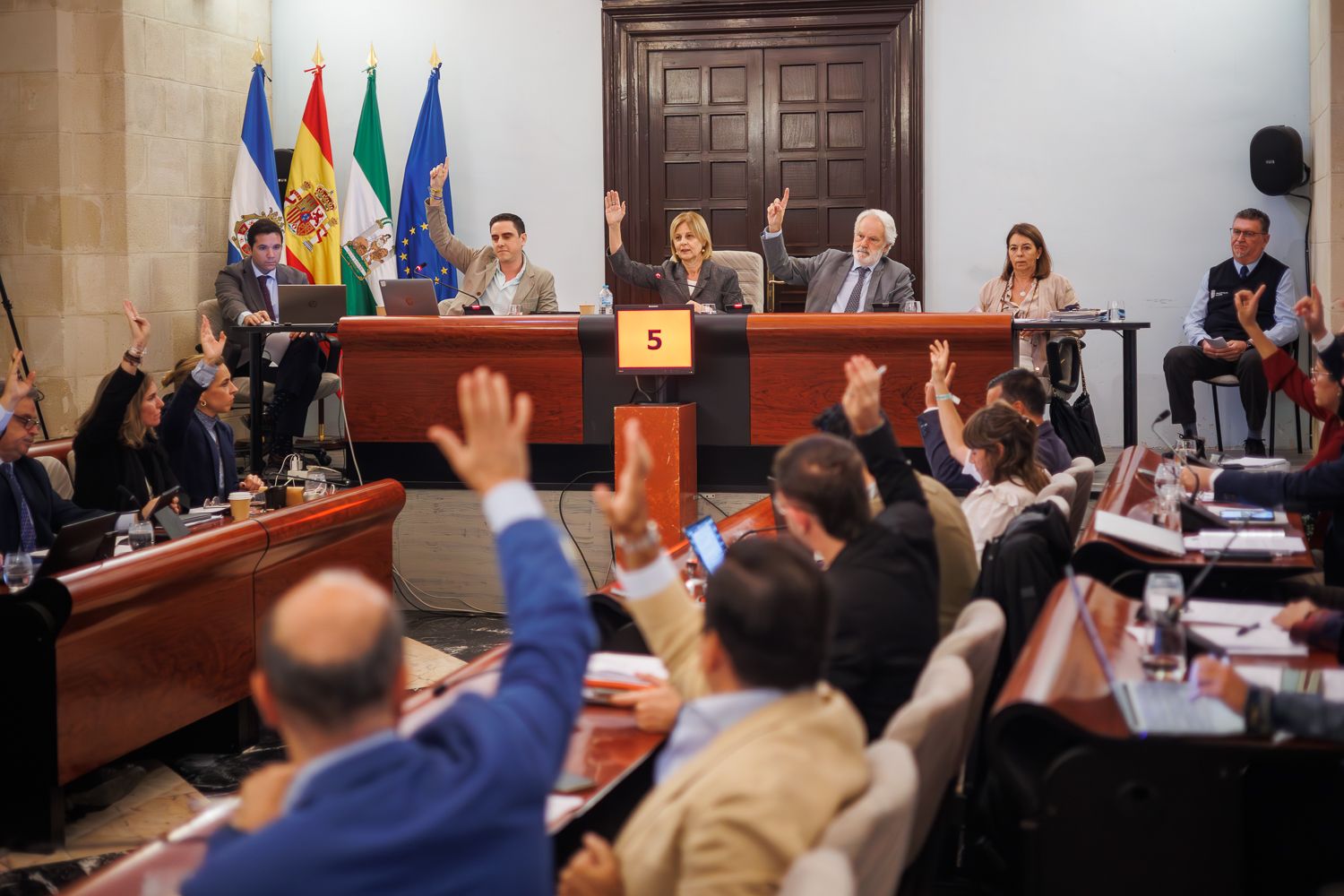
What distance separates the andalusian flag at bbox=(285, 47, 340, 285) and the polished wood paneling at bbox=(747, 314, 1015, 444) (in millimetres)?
4052

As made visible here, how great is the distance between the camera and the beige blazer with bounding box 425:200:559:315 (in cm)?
764

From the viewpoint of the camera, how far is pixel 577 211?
9.37 metres

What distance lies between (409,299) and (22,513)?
264cm

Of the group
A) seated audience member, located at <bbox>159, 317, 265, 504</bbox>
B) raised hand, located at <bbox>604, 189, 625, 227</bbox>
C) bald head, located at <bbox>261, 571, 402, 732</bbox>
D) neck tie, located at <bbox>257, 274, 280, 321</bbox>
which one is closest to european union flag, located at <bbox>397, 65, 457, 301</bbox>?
neck tie, located at <bbox>257, 274, 280, 321</bbox>

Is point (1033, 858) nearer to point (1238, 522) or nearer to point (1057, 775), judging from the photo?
point (1057, 775)

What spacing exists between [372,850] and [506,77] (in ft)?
28.3

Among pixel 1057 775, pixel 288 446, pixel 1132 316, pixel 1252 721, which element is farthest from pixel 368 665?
pixel 1132 316

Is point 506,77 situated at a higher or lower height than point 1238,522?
higher

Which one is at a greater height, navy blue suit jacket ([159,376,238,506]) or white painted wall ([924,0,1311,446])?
white painted wall ([924,0,1311,446])

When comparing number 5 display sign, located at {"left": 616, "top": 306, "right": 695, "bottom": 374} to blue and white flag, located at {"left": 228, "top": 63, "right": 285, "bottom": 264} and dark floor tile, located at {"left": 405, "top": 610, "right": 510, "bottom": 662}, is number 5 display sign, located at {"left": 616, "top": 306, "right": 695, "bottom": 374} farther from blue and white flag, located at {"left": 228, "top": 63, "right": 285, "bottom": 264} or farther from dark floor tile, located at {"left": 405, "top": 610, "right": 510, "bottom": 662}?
blue and white flag, located at {"left": 228, "top": 63, "right": 285, "bottom": 264}

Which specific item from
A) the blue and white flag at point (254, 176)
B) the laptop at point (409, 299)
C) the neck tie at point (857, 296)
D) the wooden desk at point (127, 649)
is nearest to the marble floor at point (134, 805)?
the wooden desk at point (127, 649)

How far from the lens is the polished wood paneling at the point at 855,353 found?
618 cm

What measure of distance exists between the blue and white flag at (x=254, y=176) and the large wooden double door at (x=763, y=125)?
88.0 inches

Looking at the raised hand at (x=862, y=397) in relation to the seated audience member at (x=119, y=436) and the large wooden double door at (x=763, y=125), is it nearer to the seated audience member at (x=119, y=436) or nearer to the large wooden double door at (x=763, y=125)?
the seated audience member at (x=119, y=436)
